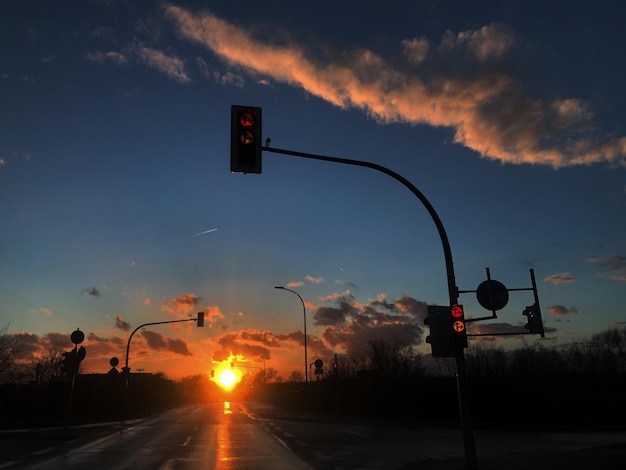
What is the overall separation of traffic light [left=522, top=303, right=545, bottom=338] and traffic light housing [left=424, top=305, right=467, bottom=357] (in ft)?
5.80

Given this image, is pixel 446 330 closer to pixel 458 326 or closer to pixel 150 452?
pixel 458 326

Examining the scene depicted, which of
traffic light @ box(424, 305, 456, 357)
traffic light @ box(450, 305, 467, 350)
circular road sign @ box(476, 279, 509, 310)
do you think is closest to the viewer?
traffic light @ box(450, 305, 467, 350)

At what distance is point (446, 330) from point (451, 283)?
1155 mm

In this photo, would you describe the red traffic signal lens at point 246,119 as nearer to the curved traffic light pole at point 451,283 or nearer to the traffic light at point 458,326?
the curved traffic light pole at point 451,283

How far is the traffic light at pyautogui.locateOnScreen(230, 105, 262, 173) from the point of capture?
9883mm

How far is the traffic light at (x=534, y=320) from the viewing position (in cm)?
1234

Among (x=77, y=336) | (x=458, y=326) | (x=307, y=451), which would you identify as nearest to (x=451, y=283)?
(x=458, y=326)

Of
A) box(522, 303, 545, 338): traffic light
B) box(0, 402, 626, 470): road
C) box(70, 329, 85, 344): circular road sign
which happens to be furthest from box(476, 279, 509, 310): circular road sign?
box(70, 329, 85, 344): circular road sign

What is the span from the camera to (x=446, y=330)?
1227cm

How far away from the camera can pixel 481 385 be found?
32.0 meters

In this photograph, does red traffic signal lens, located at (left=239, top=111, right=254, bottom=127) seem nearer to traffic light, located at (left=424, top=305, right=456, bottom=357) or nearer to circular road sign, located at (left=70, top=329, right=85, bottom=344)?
traffic light, located at (left=424, top=305, right=456, bottom=357)

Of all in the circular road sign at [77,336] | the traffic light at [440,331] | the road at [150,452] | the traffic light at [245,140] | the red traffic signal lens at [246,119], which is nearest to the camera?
the traffic light at [245,140]

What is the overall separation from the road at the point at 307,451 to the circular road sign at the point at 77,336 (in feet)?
15.0

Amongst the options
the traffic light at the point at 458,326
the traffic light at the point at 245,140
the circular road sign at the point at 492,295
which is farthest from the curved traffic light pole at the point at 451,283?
the circular road sign at the point at 492,295
